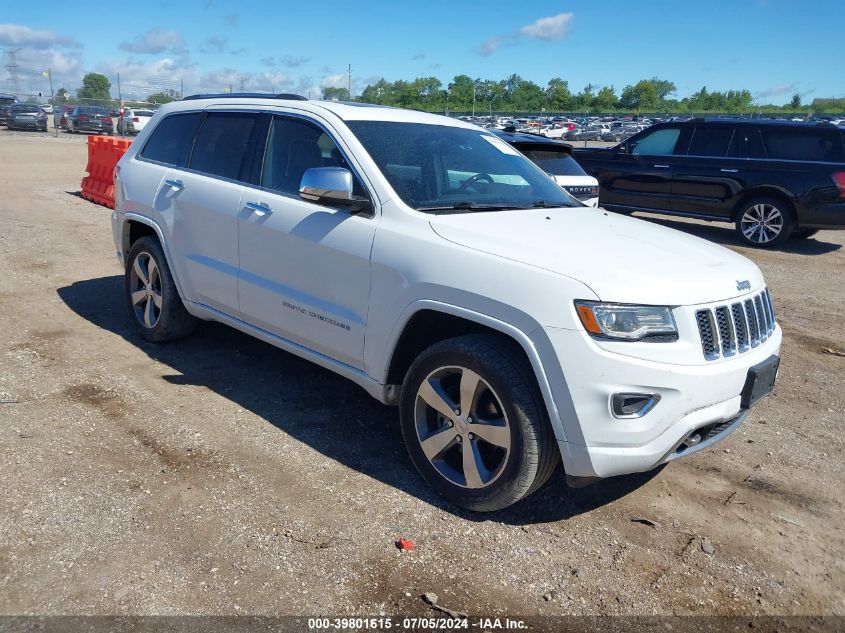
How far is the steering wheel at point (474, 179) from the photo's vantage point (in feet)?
13.8

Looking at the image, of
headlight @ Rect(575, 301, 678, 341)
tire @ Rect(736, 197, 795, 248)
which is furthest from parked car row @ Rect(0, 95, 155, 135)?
headlight @ Rect(575, 301, 678, 341)

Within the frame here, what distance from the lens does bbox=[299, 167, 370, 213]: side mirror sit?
378cm

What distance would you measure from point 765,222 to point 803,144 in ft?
4.13

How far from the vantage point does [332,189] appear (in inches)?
149

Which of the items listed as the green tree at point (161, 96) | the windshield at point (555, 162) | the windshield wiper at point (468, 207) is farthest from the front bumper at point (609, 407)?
the green tree at point (161, 96)

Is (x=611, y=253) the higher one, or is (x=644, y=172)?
(x=644, y=172)

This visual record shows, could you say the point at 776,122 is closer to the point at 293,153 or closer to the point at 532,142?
the point at 532,142

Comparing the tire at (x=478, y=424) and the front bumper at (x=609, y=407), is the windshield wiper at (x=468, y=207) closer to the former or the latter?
the tire at (x=478, y=424)

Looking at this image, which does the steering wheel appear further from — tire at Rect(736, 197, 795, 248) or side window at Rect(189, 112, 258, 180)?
tire at Rect(736, 197, 795, 248)

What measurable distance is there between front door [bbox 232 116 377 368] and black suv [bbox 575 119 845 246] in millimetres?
9002

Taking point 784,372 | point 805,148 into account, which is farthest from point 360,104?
point 805,148

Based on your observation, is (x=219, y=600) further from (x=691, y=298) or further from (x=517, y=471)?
(x=691, y=298)

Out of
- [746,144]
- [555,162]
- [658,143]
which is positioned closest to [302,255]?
[555,162]

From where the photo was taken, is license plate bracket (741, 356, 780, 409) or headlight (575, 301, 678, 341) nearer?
headlight (575, 301, 678, 341)
